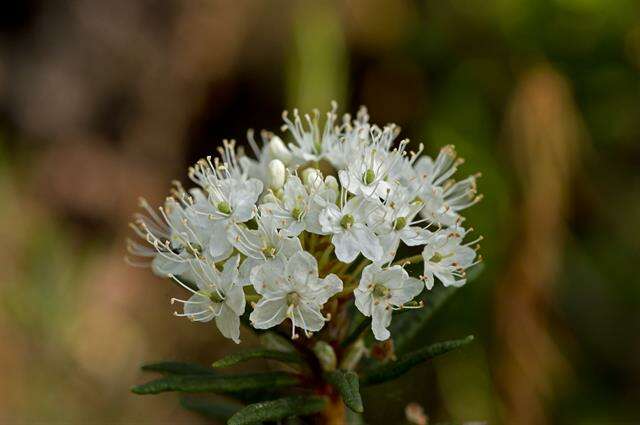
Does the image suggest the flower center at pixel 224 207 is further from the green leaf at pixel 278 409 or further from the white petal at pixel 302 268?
the green leaf at pixel 278 409

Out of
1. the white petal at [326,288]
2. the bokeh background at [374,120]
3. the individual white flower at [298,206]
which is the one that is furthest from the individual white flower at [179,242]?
the bokeh background at [374,120]

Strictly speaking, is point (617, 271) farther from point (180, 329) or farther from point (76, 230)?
point (76, 230)

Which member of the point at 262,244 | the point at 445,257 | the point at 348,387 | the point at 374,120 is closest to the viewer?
the point at 348,387

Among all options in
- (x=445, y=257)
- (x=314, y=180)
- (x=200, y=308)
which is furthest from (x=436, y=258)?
(x=200, y=308)

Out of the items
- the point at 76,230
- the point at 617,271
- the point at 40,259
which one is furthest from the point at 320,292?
the point at 76,230

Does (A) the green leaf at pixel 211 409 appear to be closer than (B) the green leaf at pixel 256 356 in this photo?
No

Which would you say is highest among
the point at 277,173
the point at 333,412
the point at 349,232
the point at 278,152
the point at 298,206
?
the point at 278,152

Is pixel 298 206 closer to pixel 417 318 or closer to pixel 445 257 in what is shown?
pixel 445 257
